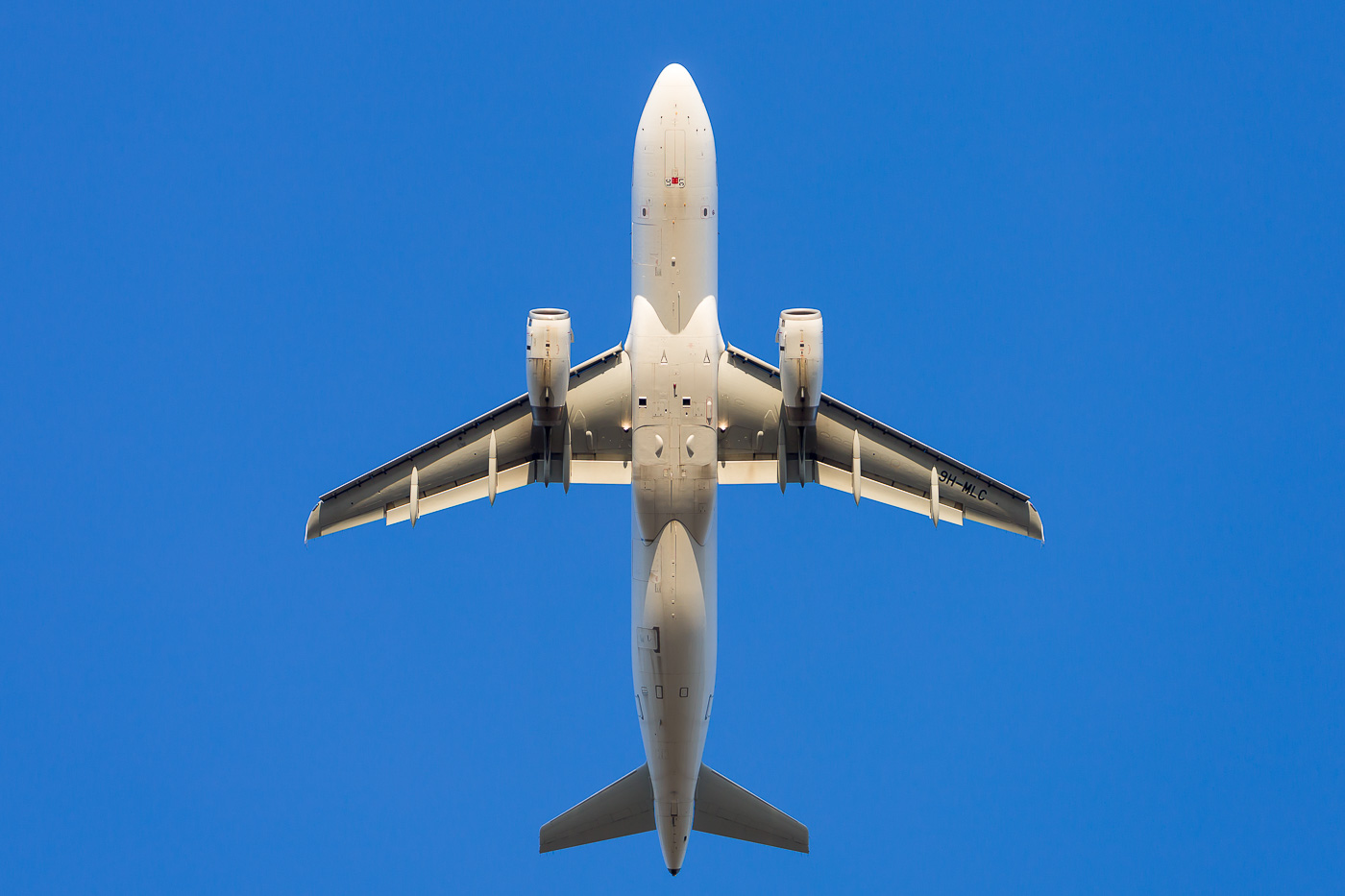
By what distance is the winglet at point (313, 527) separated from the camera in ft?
160

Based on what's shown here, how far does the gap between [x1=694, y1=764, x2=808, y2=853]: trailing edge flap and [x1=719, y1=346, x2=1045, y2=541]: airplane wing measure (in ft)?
21.6

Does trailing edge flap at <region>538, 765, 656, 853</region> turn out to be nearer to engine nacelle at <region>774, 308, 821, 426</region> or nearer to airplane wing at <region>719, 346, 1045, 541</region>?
airplane wing at <region>719, 346, 1045, 541</region>

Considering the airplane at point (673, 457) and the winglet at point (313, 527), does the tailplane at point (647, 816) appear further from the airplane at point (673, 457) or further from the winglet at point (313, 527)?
the winglet at point (313, 527)

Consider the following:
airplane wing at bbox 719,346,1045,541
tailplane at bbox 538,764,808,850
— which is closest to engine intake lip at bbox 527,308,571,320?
airplane wing at bbox 719,346,1045,541

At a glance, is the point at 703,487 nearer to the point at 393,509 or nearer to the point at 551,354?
the point at 551,354

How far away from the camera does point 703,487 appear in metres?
46.2

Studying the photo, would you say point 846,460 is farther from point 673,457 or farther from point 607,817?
point 607,817

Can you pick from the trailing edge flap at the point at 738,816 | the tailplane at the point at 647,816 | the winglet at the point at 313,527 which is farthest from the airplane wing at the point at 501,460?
the trailing edge flap at the point at 738,816

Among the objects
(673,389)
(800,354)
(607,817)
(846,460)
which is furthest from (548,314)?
(607,817)

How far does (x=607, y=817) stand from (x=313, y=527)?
27.9 feet

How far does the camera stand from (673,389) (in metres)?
46.4

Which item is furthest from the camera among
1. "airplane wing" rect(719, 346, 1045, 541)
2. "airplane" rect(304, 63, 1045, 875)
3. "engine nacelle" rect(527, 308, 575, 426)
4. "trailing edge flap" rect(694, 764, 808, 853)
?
"trailing edge flap" rect(694, 764, 808, 853)

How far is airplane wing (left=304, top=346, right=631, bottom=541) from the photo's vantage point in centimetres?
4791

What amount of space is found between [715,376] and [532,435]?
4238mm
